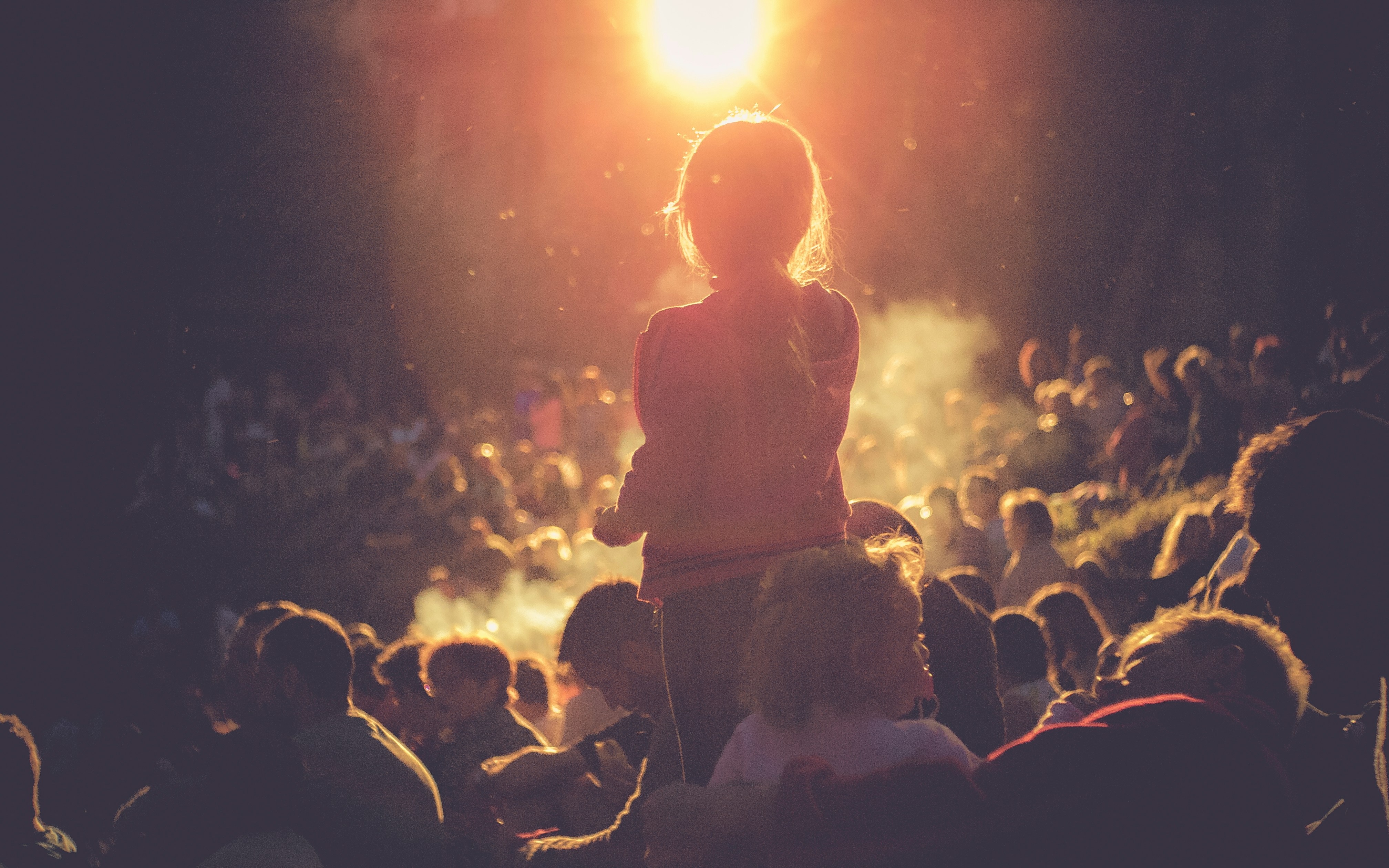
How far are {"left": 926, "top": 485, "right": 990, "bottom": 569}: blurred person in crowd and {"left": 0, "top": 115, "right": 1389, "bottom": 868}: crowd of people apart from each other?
207 centimetres

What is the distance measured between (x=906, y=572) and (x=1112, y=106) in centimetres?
1603

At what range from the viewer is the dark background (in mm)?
10875

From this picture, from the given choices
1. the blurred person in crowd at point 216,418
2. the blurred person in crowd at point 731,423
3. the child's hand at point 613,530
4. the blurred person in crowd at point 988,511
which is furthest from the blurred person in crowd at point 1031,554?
the blurred person in crowd at point 216,418

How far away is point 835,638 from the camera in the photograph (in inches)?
77.3

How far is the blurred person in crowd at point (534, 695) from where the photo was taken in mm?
5020

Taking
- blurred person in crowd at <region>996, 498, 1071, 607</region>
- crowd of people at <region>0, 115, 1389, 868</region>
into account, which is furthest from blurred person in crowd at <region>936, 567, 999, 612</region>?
blurred person in crowd at <region>996, 498, 1071, 607</region>

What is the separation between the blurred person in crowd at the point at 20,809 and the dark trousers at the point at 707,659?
2.09 meters

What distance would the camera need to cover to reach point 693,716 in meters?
2.21

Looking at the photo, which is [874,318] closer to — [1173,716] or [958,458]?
[958,458]

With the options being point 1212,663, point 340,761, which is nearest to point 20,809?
point 340,761

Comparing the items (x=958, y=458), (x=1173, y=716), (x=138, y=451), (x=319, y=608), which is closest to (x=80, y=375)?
(x=138, y=451)

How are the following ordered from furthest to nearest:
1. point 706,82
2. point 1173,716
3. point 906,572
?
point 706,82 < point 906,572 < point 1173,716

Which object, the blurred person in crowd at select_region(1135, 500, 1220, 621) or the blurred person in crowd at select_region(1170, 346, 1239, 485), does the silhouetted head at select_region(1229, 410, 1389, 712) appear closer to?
the blurred person in crowd at select_region(1135, 500, 1220, 621)

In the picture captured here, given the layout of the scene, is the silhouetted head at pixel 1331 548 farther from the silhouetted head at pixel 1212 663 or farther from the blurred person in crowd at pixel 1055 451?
the blurred person in crowd at pixel 1055 451
